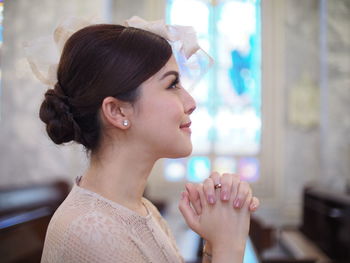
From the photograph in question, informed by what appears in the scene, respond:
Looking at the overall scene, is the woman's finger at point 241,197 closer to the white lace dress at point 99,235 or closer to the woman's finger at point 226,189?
the woman's finger at point 226,189

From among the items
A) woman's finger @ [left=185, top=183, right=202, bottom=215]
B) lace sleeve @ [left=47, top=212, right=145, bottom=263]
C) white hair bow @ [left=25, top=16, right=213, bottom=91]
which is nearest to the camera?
lace sleeve @ [left=47, top=212, right=145, bottom=263]

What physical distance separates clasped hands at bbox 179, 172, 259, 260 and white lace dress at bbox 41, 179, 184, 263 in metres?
0.15

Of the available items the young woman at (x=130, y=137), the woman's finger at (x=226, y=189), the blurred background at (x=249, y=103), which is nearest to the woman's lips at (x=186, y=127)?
the young woman at (x=130, y=137)

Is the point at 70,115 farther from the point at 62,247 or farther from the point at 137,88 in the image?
the point at 62,247

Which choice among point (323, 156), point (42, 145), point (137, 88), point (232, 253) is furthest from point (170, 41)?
point (323, 156)

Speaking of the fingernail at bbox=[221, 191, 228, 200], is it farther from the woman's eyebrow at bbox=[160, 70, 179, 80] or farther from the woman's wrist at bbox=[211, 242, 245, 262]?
the woman's eyebrow at bbox=[160, 70, 179, 80]

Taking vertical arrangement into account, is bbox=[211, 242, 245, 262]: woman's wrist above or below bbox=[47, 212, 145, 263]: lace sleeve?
below

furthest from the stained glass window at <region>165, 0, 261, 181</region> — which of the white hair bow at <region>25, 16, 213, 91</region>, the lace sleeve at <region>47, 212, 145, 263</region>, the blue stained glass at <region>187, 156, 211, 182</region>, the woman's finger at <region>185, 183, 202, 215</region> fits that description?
the lace sleeve at <region>47, 212, 145, 263</region>

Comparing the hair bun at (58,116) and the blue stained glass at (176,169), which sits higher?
the hair bun at (58,116)

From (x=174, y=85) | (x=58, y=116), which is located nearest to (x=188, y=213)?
(x=174, y=85)

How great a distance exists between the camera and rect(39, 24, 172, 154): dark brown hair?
4.46ft

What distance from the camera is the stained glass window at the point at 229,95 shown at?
29.5ft

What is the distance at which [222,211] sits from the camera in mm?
1336

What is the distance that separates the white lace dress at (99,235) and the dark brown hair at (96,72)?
0.24 meters
